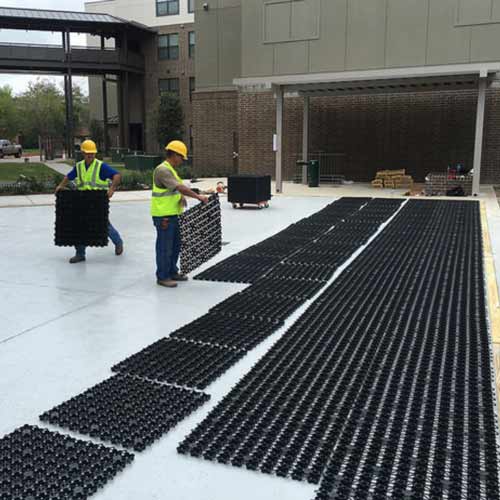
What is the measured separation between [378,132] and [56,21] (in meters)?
27.3

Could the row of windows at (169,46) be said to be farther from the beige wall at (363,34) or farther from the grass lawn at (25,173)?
the beige wall at (363,34)

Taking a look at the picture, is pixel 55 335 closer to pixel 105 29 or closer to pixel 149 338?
pixel 149 338

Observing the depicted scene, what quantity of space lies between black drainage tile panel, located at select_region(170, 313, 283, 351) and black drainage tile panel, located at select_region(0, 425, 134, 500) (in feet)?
6.39

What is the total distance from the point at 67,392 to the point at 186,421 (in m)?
1.02

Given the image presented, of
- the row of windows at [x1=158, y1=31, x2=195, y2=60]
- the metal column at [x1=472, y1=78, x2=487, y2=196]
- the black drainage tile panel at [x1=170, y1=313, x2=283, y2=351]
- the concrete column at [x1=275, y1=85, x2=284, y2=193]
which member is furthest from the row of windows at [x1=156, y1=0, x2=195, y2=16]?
the black drainage tile panel at [x1=170, y1=313, x2=283, y2=351]

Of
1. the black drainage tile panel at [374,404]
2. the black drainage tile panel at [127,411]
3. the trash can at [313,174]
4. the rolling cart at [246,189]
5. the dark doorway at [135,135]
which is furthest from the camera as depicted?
the dark doorway at [135,135]

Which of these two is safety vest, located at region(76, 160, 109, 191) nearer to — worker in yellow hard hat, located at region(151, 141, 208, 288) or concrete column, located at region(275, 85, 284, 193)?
worker in yellow hard hat, located at region(151, 141, 208, 288)

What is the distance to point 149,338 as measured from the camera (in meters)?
5.48

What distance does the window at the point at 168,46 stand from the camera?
44.5 metres

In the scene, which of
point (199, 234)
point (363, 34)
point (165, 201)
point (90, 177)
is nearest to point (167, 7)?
point (363, 34)

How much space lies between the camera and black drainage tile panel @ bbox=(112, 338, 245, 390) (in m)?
4.56

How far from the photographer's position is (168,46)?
4494 centimetres

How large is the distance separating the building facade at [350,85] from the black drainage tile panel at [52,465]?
15.2 m

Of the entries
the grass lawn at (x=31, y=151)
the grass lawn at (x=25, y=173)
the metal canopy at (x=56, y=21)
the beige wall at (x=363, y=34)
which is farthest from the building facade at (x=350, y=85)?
the grass lawn at (x=31, y=151)
